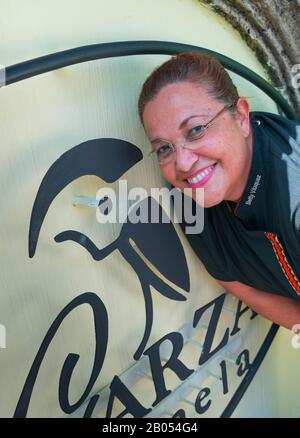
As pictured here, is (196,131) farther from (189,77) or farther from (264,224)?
(264,224)

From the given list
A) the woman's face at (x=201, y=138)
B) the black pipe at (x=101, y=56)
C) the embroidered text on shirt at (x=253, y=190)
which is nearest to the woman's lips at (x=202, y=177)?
the woman's face at (x=201, y=138)

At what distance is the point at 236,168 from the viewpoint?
29.8 inches

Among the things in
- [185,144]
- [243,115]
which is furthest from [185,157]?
[243,115]

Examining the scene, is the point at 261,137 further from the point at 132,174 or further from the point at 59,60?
the point at 59,60

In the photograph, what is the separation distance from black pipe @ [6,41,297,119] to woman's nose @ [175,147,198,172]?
0.17 metres

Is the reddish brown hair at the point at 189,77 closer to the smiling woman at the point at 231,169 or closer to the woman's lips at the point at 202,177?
the smiling woman at the point at 231,169

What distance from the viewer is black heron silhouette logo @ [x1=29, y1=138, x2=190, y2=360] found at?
63cm

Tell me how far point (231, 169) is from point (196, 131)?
4.0 inches

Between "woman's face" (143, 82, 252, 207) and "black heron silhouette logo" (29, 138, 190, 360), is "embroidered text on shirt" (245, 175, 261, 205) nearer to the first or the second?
"woman's face" (143, 82, 252, 207)

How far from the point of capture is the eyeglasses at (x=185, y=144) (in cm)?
69

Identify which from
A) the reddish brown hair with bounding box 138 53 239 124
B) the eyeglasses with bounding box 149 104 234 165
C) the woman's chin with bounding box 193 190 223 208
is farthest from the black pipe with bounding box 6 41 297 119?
the woman's chin with bounding box 193 190 223 208

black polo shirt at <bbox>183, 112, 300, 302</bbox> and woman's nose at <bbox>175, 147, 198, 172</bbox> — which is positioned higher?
woman's nose at <bbox>175, 147, 198, 172</bbox>
